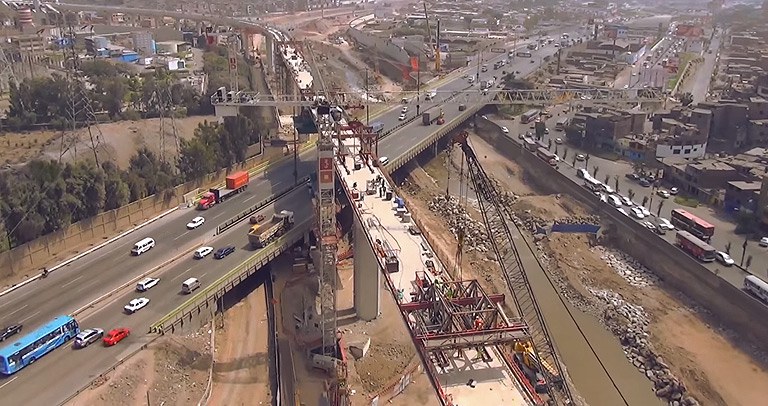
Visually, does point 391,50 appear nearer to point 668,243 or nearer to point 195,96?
point 195,96

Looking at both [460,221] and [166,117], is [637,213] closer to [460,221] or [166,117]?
[460,221]

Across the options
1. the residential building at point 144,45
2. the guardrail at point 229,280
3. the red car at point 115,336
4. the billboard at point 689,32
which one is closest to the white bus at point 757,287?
the guardrail at point 229,280

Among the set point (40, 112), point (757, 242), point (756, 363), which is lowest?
point (756, 363)

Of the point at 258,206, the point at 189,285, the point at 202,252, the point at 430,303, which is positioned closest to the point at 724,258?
the point at 430,303

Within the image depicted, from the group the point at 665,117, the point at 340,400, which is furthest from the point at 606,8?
the point at 340,400

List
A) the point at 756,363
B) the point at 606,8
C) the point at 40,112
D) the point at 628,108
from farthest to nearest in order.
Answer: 1. the point at 606,8
2. the point at 628,108
3. the point at 40,112
4. the point at 756,363

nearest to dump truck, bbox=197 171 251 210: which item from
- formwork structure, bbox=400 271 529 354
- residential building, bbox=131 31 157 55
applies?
formwork structure, bbox=400 271 529 354
